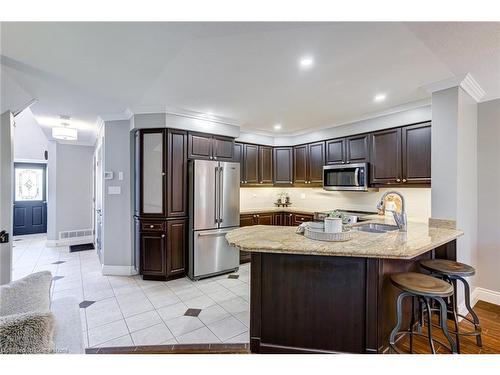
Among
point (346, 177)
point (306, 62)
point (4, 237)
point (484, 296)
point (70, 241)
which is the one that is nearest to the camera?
point (306, 62)

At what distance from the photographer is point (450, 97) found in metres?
2.53

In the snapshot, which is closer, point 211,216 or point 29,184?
point 211,216

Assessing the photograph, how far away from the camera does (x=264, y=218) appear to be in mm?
4703

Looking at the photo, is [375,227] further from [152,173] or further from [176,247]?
[152,173]

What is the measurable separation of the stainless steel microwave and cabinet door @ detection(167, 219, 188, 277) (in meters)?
2.58

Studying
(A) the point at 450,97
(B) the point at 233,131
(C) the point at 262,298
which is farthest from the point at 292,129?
(C) the point at 262,298

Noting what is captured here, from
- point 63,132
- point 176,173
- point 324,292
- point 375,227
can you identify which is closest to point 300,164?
point 375,227

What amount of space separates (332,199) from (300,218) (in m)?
0.74

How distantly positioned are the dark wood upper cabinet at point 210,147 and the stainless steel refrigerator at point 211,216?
0.76ft

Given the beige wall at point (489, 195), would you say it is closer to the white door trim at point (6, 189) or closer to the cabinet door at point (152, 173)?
the cabinet door at point (152, 173)

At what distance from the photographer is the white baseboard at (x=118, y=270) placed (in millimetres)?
3818

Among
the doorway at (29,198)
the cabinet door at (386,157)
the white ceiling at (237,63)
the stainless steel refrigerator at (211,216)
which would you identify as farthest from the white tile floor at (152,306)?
the doorway at (29,198)

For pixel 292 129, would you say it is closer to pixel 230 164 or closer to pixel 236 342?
pixel 230 164

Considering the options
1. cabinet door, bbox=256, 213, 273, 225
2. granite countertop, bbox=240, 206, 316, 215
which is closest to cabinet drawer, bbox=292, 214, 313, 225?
granite countertop, bbox=240, 206, 316, 215
